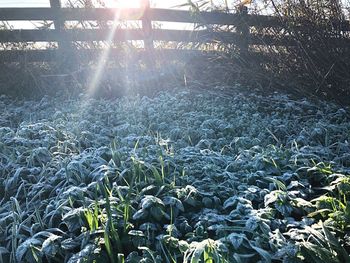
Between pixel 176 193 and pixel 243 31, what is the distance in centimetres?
376

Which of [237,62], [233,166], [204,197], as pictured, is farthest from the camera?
[237,62]

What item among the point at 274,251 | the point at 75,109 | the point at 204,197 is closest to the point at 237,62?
the point at 75,109

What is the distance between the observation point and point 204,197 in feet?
7.54

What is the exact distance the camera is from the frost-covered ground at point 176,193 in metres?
1.82

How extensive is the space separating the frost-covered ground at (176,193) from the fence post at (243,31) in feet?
5.15

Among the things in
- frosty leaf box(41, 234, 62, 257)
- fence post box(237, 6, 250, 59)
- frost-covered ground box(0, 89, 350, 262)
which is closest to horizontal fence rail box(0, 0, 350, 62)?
fence post box(237, 6, 250, 59)

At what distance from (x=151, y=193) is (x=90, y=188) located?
39cm

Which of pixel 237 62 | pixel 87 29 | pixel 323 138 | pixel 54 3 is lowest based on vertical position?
pixel 323 138

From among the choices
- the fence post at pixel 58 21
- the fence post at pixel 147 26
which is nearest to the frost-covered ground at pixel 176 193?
the fence post at pixel 58 21

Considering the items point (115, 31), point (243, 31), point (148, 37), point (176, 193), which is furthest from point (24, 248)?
point (148, 37)

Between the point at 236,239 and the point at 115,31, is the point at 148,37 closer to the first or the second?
the point at 115,31

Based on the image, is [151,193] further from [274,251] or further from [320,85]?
[320,85]

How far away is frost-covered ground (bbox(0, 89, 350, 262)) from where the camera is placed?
1824mm

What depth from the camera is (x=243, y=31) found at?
5504 mm
